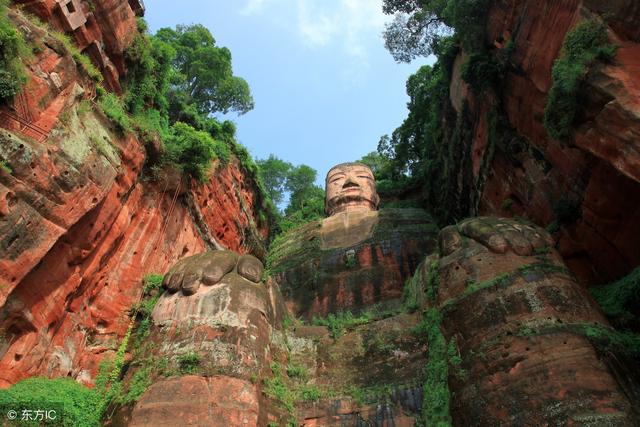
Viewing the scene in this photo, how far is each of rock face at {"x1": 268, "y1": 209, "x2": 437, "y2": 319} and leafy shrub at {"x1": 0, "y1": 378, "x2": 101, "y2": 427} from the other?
26.2ft

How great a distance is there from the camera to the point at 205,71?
26.0 meters

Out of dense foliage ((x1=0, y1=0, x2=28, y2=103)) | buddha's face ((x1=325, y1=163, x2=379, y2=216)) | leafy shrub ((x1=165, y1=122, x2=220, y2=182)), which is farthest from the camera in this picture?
buddha's face ((x1=325, y1=163, x2=379, y2=216))

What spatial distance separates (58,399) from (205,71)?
67.5 ft

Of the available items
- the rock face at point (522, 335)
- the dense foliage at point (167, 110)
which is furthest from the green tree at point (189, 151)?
the rock face at point (522, 335)

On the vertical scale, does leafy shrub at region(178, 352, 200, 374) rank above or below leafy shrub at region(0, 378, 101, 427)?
above

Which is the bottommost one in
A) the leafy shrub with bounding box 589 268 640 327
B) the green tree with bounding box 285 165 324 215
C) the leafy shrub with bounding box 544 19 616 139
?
the leafy shrub with bounding box 589 268 640 327

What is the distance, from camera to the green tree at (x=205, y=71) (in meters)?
26.1

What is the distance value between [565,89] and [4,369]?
11547 mm

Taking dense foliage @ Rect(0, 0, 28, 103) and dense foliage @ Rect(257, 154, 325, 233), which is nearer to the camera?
dense foliage @ Rect(0, 0, 28, 103)

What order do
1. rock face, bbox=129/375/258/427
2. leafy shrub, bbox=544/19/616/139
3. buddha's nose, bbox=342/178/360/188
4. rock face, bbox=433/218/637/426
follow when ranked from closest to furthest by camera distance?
rock face, bbox=433/218/637/426 < rock face, bbox=129/375/258/427 < leafy shrub, bbox=544/19/616/139 < buddha's nose, bbox=342/178/360/188

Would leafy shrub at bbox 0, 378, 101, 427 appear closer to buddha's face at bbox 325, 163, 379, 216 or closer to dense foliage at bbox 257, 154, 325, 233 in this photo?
buddha's face at bbox 325, 163, 379, 216

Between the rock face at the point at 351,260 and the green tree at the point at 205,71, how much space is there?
1013cm

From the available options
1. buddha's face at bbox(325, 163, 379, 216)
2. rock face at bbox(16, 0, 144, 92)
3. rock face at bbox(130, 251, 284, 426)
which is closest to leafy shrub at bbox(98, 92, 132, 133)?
rock face at bbox(16, 0, 144, 92)

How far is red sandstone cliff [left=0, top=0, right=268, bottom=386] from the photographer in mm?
8344
